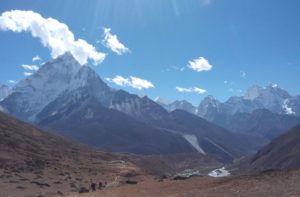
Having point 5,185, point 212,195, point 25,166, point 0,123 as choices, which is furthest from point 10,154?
point 212,195

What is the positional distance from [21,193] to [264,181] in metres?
32.5

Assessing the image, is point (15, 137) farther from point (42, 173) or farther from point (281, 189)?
point (281, 189)

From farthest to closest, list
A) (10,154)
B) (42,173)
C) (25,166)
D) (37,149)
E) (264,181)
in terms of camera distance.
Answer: (37,149)
(10,154)
(25,166)
(42,173)
(264,181)

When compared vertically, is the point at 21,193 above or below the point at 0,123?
below

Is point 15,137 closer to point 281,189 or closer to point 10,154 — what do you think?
point 10,154

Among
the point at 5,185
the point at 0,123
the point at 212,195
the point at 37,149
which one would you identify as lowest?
the point at 212,195

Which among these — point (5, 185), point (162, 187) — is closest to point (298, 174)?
point (162, 187)

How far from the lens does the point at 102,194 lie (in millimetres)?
36188

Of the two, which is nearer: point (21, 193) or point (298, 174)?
point (298, 174)

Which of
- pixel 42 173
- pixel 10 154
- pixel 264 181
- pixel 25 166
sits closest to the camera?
pixel 264 181

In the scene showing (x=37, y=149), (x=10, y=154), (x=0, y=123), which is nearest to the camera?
(x=10, y=154)

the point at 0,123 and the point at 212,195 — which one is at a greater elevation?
the point at 0,123

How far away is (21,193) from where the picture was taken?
53.1 metres

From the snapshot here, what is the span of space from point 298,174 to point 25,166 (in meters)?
62.1
